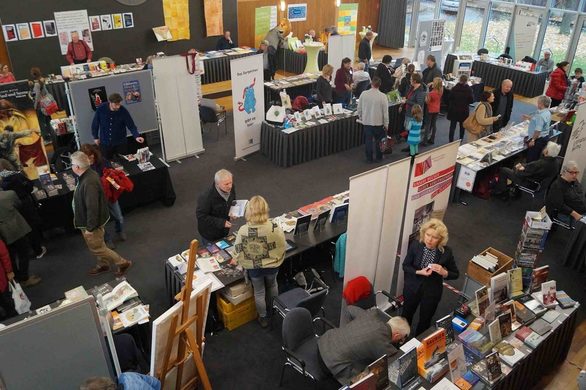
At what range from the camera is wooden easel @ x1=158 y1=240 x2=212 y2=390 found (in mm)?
3391

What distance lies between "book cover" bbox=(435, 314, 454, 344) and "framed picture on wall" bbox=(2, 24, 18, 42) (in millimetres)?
10979

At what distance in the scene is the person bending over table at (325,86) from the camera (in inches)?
369

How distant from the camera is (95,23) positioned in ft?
38.6

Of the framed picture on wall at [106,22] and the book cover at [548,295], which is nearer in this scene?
the book cover at [548,295]

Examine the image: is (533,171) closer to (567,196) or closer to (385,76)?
(567,196)

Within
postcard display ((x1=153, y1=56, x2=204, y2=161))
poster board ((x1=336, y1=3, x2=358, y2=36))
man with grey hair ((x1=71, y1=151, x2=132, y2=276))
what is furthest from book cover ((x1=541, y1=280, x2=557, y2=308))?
poster board ((x1=336, y1=3, x2=358, y2=36))

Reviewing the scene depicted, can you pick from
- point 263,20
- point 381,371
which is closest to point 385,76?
point 263,20

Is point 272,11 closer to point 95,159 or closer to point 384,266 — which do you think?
point 95,159

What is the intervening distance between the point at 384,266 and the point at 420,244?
0.81 metres

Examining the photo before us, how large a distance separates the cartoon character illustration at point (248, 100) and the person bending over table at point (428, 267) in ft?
15.3

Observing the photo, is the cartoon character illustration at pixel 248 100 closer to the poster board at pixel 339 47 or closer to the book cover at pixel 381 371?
the poster board at pixel 339 47

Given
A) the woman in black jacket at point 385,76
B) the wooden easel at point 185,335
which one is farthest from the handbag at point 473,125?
the wooden easel at point 185,335

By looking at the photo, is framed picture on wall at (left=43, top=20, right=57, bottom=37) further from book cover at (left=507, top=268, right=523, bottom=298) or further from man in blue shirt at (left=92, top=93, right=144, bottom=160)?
book cover at (left=507, top=268, right=523, bottom=298)

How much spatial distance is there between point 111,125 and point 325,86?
14.2 ft
